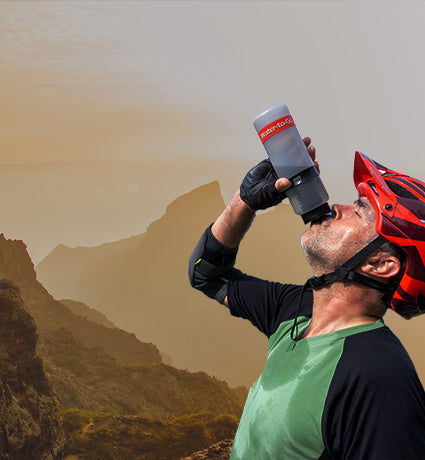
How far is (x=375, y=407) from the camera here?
185cm

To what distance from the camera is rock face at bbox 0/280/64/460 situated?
1071cm

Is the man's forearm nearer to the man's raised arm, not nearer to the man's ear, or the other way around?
the man's raised arm

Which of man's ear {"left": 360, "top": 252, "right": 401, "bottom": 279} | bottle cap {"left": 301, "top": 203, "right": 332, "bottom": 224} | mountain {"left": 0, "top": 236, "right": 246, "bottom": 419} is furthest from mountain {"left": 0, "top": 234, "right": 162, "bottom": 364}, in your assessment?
man's ear {"left": 360, "top": 252, "right": 401, "bottom": 279}

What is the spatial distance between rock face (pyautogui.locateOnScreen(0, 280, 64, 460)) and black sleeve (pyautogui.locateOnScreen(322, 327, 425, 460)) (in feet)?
35.0

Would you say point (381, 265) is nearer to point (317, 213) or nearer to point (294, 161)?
point (317, 213)

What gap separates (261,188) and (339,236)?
527mm

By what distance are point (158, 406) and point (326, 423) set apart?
1640 cm

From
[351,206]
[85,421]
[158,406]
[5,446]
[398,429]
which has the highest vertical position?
[351,206]

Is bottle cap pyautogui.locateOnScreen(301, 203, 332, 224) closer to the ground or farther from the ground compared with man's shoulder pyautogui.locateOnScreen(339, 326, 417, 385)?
farther from the ground

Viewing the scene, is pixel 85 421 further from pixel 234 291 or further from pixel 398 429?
pixel 398 429

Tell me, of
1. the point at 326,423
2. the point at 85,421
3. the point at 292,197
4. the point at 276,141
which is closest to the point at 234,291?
the point at 292,197

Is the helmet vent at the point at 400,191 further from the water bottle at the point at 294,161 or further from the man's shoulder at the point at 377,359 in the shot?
the man's shoulder at the point at 377,359

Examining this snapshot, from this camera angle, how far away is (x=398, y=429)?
1.78 m

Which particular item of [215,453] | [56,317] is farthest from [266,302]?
[56,317]
